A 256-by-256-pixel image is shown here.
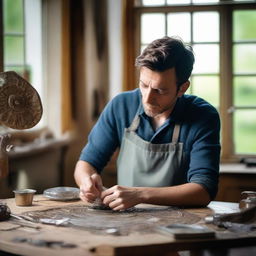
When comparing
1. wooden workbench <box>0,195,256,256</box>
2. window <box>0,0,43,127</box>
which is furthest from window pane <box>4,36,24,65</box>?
wooden workbench <box>0,195,256,256</box>

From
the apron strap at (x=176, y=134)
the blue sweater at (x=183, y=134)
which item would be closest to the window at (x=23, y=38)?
the blue sweater at (x=183, y=134)

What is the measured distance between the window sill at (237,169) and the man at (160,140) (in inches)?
53.8

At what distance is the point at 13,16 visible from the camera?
4.52 meters

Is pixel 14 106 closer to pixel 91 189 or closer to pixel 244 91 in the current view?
pixel 91 189

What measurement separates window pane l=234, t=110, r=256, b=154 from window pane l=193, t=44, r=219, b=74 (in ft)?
1.38

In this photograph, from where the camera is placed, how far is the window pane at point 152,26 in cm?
493

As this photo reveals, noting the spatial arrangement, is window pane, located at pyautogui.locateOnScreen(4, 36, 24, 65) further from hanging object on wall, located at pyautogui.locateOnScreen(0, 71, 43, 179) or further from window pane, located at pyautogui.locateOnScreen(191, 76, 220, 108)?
hanging object on wall, located at pyautogui.locateOnScreen(0, 71, 43, 179)

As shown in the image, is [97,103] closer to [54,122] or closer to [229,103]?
[54,122]

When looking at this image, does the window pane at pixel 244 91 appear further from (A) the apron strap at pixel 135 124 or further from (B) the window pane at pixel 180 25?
(A) the apron strap at pixel 135 124

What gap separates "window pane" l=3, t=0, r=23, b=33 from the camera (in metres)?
Result: 4.45

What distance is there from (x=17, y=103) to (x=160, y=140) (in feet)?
2.57

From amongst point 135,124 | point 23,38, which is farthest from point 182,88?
point 23,38

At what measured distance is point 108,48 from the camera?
474 cm

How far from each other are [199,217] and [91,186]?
0.52 m
